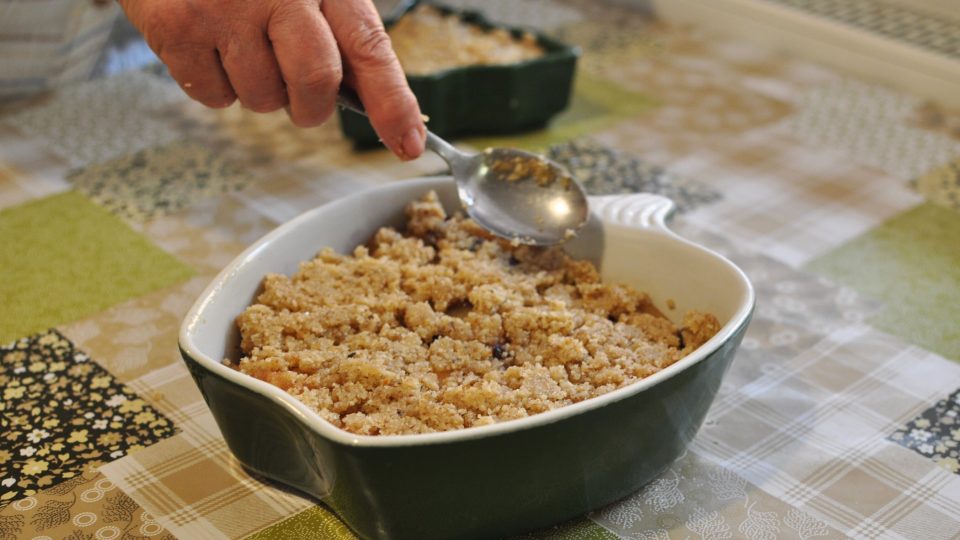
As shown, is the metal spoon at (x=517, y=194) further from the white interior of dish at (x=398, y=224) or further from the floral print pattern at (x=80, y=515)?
the floral print pattern at (x=80, y=515)

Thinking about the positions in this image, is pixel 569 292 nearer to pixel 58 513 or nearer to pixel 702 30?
pixel 58 513

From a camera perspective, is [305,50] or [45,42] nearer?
[305,50]

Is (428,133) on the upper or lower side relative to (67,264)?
Answer: upper

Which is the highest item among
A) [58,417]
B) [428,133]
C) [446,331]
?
[428,133]

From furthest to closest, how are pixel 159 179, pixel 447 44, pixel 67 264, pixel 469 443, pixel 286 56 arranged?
pixel 447 44, pixel 159 179, pixel 67 264, pixel 286 56, pixel 469 443

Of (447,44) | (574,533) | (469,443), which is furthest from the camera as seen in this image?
(447,44)

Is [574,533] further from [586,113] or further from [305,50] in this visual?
[586,113]

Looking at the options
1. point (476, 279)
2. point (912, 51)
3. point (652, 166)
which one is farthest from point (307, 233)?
point (912, 51)

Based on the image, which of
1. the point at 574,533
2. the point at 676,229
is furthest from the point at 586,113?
the point at 574,533
